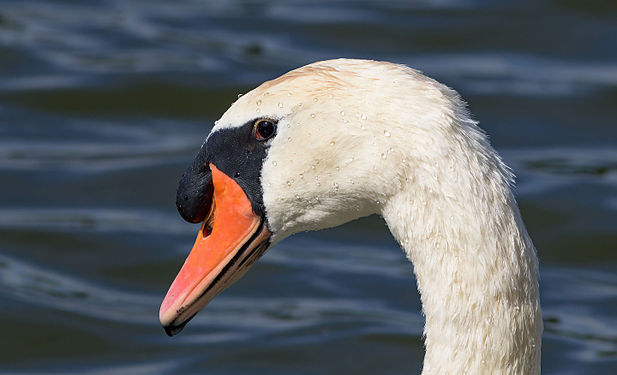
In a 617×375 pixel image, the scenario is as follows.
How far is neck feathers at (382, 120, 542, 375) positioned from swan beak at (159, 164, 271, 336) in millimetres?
528

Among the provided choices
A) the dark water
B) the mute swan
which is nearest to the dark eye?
the mute swan

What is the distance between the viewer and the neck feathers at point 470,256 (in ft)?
10.9

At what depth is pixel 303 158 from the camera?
12.0 ft

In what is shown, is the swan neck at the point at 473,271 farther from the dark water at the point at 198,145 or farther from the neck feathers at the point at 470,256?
the dark water at the point at 198,145

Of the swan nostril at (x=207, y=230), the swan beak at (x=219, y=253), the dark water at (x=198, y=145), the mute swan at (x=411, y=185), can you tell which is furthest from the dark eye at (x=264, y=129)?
the dark water at (x=198, y=145)

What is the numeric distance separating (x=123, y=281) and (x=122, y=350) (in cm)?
79

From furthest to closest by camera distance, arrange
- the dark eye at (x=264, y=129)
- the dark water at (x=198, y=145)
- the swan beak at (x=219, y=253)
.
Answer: the dark water at (x=198, y=145), the swan beak at (x=219, y=253), the dark eye at (x=264, y=129)

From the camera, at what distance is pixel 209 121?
342 inches

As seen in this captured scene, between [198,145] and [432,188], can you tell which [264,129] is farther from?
[198,145]

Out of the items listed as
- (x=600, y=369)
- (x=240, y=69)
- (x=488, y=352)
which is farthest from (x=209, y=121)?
(x=488, y=352)

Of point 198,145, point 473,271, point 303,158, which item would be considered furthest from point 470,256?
point 198,145

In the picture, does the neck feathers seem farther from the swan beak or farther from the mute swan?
the swan beak

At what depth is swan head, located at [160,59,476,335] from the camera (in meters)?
3.37

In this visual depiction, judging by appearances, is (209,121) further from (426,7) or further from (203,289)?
(203,289)
